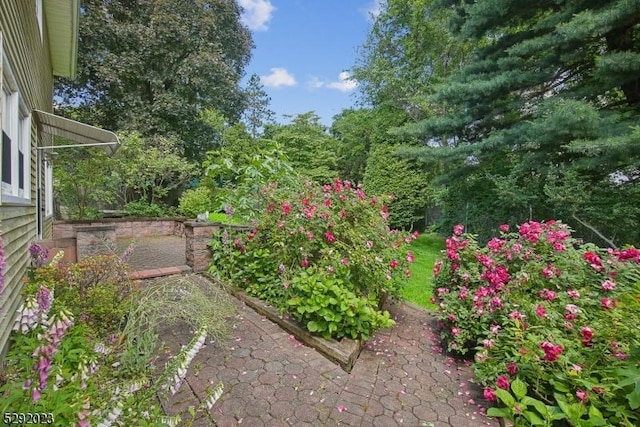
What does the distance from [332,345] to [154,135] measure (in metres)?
13.8

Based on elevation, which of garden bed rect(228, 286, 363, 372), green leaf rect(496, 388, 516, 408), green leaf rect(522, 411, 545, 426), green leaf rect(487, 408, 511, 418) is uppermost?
green leaf rect(496, 388, 516, 408)

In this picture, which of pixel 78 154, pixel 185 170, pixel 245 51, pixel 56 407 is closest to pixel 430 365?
pixel 56 407

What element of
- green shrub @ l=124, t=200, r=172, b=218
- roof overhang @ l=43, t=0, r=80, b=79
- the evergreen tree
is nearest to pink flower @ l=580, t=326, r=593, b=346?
the evergreen tree

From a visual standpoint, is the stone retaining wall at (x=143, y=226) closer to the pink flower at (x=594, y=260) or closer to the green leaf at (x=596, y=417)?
the pink flower at (x=594, y=260)

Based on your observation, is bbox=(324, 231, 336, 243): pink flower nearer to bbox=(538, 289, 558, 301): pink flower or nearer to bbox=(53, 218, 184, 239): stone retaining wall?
bbox=(538, 289, 558, 301): pink flower

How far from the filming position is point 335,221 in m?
4.10

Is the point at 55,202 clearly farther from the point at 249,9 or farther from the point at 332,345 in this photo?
the point at 249,9

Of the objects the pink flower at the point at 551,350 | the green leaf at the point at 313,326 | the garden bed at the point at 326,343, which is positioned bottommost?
the garden bed at the point at 326,343

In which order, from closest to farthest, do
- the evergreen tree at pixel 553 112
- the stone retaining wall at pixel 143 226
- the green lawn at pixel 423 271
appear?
1. the green lawn at pixel 423 271
2. the evergreen tree at pixel 553 112
3. the stone retaining wall at pixel 143 226

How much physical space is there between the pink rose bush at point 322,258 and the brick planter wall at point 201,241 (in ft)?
0.87

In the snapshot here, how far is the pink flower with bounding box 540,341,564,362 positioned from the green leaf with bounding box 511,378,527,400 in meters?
0.25

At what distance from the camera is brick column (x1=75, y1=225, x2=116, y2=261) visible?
202 inches

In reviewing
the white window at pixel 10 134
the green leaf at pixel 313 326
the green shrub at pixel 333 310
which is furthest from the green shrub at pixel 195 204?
the green leaf at pixel 313 326

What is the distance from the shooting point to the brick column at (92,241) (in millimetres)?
5129
